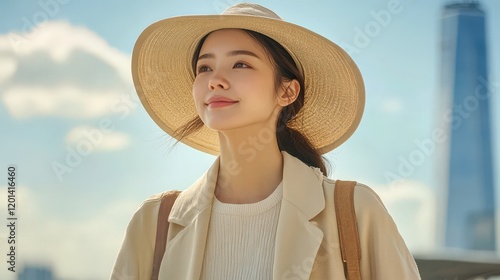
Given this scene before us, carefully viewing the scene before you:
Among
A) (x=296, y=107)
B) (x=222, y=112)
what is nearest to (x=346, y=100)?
(x=296, y=107)

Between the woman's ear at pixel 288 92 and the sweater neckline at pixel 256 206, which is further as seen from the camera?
the woman's ear at pixel 288 92

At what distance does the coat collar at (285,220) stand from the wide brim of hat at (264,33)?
0.87ft

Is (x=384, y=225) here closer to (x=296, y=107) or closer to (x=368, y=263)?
(x=368, y=263)

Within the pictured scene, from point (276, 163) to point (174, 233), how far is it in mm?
425

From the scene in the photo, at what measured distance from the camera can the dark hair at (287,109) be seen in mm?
2594

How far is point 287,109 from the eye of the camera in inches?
106

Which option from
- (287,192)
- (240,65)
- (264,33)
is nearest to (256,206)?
(287,192)

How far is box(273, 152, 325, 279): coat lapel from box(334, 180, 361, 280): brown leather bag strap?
60 mm

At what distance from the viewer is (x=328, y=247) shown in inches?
93.0

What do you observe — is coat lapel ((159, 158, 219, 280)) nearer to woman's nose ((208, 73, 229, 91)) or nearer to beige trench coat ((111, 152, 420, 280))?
beige trench coat ((111, 152, 420, 280))

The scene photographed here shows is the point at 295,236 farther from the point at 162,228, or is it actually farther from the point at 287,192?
the point at 162,228

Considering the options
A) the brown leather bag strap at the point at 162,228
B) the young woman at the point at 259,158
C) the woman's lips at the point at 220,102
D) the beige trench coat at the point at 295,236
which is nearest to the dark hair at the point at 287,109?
the young woman at the point at 259,158

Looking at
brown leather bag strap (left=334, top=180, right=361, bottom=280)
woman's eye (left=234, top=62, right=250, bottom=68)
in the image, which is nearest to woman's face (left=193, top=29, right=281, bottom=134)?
woman's eye (left=234, top=62, right=250, bottom=68)

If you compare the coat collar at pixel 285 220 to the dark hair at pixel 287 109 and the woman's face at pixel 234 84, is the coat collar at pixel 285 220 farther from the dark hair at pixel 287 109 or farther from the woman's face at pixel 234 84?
the woman's face at pixel 234 84
